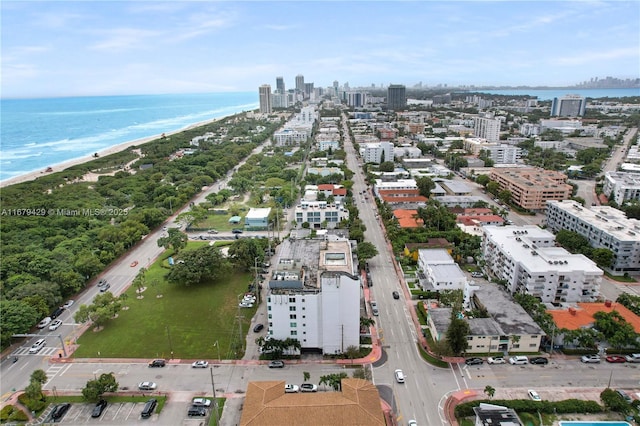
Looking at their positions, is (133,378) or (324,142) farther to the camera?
(324,142)

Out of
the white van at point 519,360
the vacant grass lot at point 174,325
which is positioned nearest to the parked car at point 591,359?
the white van at point 519,360

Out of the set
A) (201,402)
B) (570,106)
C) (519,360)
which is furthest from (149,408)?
(570,106)

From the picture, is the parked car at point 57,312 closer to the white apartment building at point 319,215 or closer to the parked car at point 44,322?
the parked car at point 44,322

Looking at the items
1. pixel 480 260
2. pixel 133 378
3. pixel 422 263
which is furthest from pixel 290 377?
pixel 480 260

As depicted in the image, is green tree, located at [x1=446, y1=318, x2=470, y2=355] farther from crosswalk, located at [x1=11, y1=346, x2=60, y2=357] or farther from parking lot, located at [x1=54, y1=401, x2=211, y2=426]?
crosswalk, located at [x1=11, y1=346, x2=60, y2=357]

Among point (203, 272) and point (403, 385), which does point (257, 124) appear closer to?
point (203, 272)
